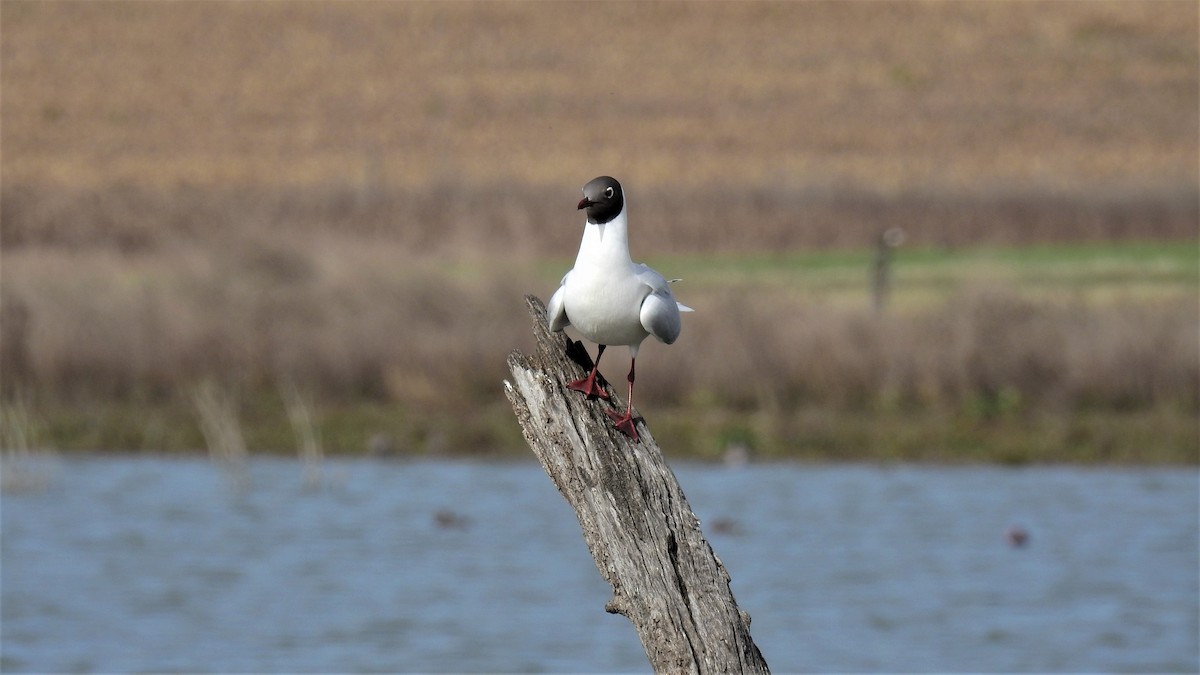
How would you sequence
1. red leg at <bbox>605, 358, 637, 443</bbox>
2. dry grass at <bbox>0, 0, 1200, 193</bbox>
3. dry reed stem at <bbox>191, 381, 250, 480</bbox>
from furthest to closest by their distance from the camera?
dry grass at <bbox>0, 0, 1200, 193</bbox>
dry reed stem at <bbox>191, 381, 250, 480</bbox>
red leg at <bbox>605, 358, 637, 443</bbox>

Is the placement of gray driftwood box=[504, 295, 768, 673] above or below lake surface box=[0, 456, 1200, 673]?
below

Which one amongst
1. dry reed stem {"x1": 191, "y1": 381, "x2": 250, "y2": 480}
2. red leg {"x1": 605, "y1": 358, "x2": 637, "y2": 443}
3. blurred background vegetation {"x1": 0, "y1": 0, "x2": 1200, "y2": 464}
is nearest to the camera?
red leg {"x1": 605, "y1": 358, "x2": 637, "y2": 443}

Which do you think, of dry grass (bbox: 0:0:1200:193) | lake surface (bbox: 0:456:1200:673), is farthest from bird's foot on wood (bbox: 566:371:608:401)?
dry grass (bbox: 0:0:1200:193)

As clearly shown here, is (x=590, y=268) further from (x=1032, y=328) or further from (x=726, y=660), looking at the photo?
(x=1032, y=328)

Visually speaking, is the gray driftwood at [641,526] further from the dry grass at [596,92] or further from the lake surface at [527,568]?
the dry grass at [596,92]

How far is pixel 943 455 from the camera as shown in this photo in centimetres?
2225

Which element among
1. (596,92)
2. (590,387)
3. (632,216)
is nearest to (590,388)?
(590,387)

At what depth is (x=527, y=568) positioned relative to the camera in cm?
1914

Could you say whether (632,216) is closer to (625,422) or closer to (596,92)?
(596,92)

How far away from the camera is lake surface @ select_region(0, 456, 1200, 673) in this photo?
1584cm

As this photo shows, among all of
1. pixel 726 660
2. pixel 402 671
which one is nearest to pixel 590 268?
pixel 726 660

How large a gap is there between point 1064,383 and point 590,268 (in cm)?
1844

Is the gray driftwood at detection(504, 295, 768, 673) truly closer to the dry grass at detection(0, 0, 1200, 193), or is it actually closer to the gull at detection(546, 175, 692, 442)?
the gull at detection(546, 175, 692, 442)

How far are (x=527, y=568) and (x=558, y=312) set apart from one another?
13.9 m
